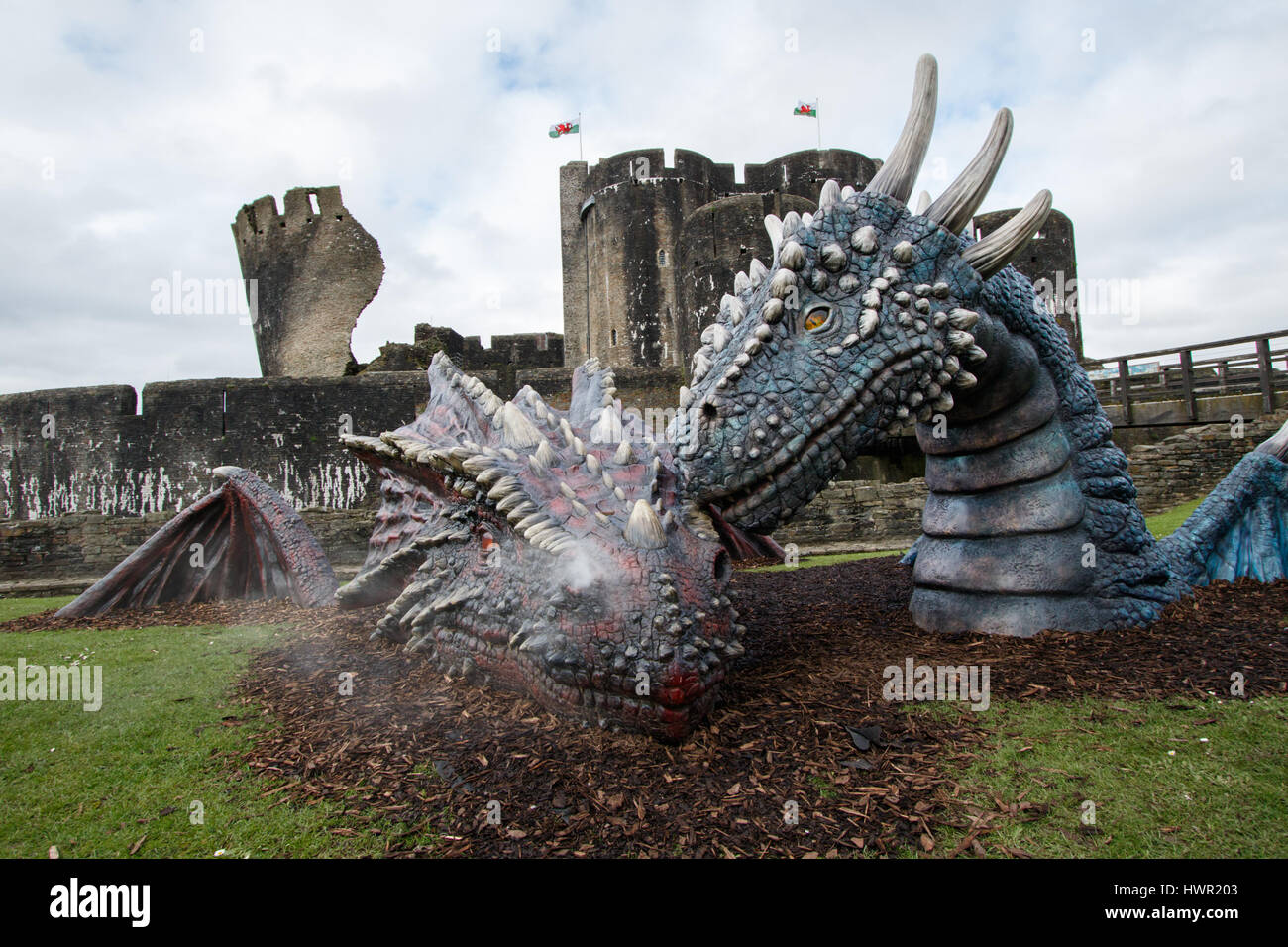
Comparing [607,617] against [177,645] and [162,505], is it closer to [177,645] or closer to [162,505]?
[177,645]

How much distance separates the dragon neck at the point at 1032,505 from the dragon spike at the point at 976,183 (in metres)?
0.39

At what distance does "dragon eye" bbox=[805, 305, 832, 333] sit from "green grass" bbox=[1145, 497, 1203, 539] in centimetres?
498

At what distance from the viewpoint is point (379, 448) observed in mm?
3490

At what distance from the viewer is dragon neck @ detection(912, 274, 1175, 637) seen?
2.96m

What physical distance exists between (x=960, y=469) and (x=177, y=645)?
162 inches

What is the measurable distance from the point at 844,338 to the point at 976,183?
93 centimetres

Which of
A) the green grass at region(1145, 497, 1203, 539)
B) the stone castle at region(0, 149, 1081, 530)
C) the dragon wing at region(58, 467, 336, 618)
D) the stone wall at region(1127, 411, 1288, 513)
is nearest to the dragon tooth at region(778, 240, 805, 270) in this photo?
the dragon wing at region(58, 467, 336, 618)

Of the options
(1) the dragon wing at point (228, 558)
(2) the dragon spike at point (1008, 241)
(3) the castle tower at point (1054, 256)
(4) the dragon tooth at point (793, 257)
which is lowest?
(1) the dragon wing at point (228, 558)

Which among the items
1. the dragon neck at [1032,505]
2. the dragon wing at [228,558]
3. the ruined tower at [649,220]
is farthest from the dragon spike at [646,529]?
the ruined tower at [649,220]

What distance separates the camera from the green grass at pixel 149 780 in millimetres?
1741

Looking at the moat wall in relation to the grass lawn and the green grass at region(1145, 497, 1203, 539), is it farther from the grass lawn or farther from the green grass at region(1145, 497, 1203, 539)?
the grass lawn

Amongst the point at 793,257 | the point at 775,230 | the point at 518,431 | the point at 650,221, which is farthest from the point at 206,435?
the point at 650,221

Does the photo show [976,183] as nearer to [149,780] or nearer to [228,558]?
[149,780]

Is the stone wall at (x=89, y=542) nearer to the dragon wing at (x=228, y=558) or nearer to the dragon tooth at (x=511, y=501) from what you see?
the dragon wing at (x=228, y=558)
